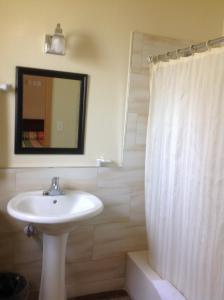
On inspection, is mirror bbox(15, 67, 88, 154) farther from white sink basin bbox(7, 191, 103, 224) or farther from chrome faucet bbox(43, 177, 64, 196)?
white sink basin bbox(7, 191, 103, 224)

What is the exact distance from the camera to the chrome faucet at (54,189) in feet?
6.95

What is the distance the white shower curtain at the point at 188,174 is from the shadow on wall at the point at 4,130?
103 cm

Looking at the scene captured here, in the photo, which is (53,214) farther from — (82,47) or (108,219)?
(82,47)

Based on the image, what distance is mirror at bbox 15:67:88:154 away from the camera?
2090 mm

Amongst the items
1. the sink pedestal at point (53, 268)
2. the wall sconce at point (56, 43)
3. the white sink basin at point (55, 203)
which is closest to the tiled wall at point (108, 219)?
the white sink basin at point (55, 203)

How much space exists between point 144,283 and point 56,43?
5.96ft

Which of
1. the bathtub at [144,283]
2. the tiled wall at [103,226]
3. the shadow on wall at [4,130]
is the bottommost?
the bathtub at [144,283]

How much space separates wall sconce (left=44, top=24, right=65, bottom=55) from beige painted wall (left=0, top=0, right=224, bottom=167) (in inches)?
2.7

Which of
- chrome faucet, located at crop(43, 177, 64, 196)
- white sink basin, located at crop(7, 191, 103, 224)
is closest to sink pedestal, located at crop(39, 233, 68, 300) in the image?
white sink basin, located at crop(7, 191, 103, 224)

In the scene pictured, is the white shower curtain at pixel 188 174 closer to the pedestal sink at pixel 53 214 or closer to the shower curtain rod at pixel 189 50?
the shower curtain rod at pixel 189 50

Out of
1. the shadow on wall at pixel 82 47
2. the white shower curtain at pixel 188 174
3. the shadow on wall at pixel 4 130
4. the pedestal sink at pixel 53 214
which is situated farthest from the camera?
the shadow on wall at pixel 82 47

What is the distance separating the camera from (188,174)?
1.93 meters

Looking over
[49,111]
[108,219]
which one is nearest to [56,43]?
[49,111]

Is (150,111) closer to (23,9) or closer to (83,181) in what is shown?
(83,181)
